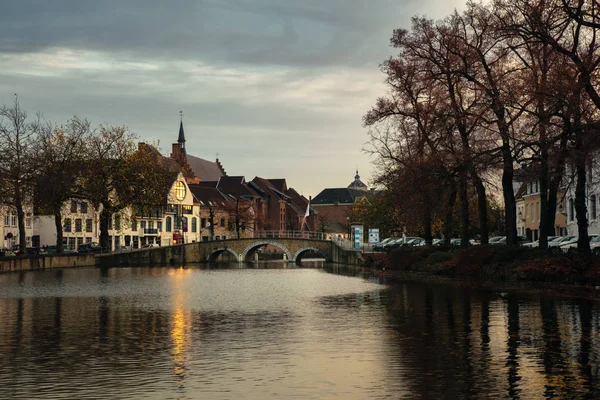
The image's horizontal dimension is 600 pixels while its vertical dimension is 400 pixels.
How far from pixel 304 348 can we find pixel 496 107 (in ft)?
89.2

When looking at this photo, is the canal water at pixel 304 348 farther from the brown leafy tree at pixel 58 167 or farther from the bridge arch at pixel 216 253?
the bridge arch at pixel 216 253

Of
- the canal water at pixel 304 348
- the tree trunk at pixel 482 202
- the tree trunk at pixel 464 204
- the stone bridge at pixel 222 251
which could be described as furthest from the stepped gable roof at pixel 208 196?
the canal water at pixel 304 348

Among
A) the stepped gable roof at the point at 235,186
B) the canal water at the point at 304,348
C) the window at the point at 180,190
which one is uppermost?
the stepped gable roof at the point at 235,186

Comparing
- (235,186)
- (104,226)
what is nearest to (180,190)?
(235,186)

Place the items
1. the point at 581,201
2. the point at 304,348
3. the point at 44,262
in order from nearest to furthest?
1. the point at 304,348
2. the point at 581,201
3. the point at 44,262

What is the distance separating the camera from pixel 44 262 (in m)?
76.0

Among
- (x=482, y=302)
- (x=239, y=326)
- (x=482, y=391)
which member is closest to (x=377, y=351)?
(x=482, y=391)

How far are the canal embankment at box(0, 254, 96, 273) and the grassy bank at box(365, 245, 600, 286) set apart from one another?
2974 cm

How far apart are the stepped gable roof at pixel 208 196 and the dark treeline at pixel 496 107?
85.6 meters

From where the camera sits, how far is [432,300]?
115 feet

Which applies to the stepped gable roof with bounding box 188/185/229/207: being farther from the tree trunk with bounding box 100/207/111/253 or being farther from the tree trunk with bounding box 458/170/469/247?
the tree trunk with bounding box 458/170/469/247

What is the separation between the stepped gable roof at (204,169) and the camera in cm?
16684

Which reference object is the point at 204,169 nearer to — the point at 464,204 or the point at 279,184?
the point at 279,184

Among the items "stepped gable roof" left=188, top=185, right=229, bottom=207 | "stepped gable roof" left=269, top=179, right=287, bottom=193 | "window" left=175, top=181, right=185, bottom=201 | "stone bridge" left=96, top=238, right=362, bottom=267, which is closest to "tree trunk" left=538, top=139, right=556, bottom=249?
"stone bridge" left=96, top=238, right=362, bottom=267
